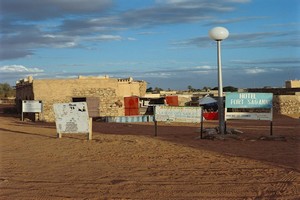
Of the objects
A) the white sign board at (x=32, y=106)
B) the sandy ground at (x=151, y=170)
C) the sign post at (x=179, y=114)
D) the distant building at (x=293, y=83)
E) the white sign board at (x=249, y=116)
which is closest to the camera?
the sandy ground at (x=151, y=170)

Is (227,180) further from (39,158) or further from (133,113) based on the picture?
(133,113)

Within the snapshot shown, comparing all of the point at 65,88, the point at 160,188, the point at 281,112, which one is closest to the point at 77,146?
the point at 160,188

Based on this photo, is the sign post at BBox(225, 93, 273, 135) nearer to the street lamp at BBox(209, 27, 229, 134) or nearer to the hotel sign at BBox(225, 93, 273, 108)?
the hotel sign at BBox(225, 93, 273, 108)

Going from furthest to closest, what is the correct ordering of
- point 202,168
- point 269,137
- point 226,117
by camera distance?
point 226,117 → point 269,137 → point 202,168

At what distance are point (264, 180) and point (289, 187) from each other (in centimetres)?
62

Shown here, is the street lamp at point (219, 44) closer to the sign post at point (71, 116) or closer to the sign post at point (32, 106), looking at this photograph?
the sign post at point (71, 116)

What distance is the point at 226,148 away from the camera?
1206 centimetres

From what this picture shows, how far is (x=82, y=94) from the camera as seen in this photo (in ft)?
108

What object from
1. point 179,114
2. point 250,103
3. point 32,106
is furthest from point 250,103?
point 32,106

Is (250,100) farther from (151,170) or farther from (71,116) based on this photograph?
(151,170)

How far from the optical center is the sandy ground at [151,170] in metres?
6.70

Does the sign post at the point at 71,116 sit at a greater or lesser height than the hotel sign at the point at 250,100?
lesser

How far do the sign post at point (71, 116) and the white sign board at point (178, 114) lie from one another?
2.71 m

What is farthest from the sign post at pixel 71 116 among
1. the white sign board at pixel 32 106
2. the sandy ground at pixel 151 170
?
the white sign board at pixel 32 106
